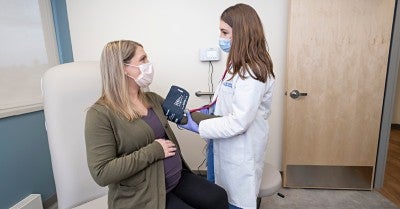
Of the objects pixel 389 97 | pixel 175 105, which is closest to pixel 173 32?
pixel 175 105

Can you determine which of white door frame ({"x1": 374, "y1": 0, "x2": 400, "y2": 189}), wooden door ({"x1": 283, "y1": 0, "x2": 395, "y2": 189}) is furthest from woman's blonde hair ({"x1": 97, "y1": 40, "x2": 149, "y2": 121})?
white door frame ({"x1": 374, "y1": 0, "x2": 400, "y2": 189})

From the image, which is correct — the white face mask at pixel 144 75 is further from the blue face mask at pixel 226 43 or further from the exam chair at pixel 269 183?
the exam chair at pixel 269 183

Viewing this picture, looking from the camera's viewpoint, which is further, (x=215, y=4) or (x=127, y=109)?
(x=215, y=4)

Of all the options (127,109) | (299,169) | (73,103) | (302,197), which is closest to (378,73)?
(299,169)

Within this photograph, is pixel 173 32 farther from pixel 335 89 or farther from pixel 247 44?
pixel 335 89

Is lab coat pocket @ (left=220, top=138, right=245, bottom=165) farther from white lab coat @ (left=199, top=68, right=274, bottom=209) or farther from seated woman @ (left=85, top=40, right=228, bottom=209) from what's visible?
seated woman @ (left=85, top=40, right=228, bottom=209)

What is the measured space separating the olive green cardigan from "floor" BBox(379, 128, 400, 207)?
1.97m

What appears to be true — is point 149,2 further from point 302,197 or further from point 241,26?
point 302,197

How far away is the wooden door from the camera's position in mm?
1831

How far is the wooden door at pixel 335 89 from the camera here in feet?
6.01

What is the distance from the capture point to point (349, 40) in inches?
73.2

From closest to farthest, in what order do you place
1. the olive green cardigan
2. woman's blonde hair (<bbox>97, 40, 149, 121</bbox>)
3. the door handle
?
the olive green cardigan, woman's blonde hair (<bbox>97, 40, 149, 121</bbox>), the door handle

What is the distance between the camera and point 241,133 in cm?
116

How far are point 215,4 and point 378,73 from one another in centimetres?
139
